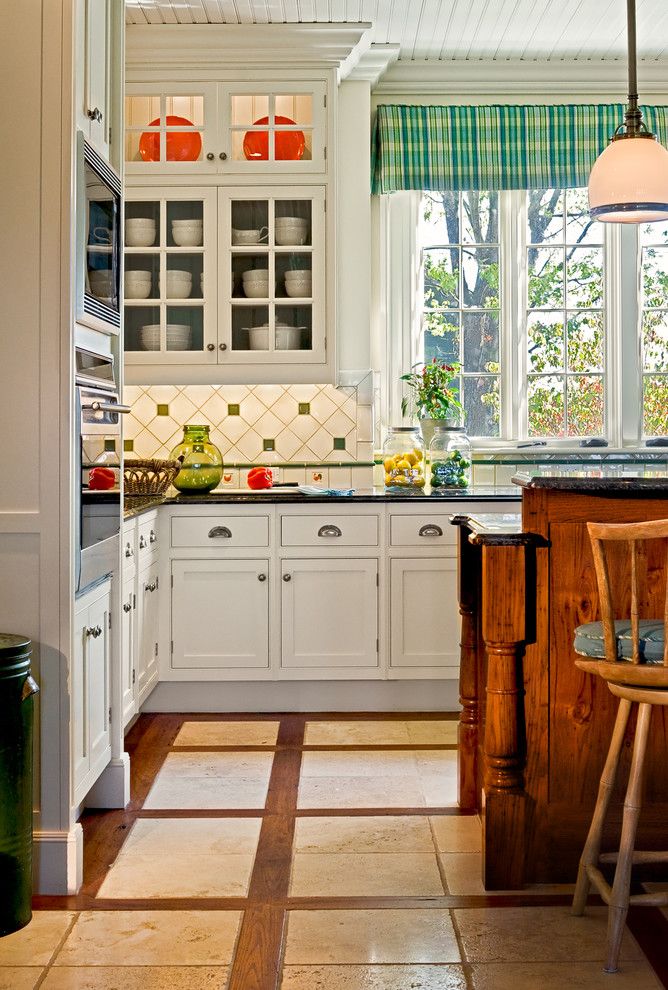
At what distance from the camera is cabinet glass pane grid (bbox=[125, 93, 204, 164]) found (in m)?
4.71

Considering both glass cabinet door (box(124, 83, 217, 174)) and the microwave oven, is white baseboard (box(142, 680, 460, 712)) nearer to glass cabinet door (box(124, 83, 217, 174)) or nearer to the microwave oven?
the microwave oven

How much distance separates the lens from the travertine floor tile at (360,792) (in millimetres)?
3301

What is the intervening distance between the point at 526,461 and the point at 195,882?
3025mm

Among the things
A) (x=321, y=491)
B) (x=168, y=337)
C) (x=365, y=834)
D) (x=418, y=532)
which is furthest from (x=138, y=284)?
(x=365, y=834)

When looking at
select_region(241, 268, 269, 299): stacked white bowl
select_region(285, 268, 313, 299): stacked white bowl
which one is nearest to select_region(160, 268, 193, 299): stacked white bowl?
select_region(241, 268, 269, 299): stacked white bowl

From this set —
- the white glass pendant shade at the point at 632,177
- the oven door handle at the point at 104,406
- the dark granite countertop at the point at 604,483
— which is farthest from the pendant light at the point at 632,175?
the oven door handle at the point at 104,406

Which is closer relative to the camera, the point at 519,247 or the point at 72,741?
the point at 72,741

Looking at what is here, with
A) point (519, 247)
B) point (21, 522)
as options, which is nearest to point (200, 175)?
point (519, 247)

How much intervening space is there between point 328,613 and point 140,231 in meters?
1.93

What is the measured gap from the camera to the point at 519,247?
5188mm

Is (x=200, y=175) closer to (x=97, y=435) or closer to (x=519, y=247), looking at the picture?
(x=519, y=247)

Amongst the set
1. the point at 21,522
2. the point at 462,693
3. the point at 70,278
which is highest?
the point at 70,278

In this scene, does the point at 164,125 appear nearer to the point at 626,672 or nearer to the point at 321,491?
the point at 321,491

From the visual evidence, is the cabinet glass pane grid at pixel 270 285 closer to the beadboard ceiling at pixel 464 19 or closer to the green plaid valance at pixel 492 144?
the green plaid valance at pixel 492 144
